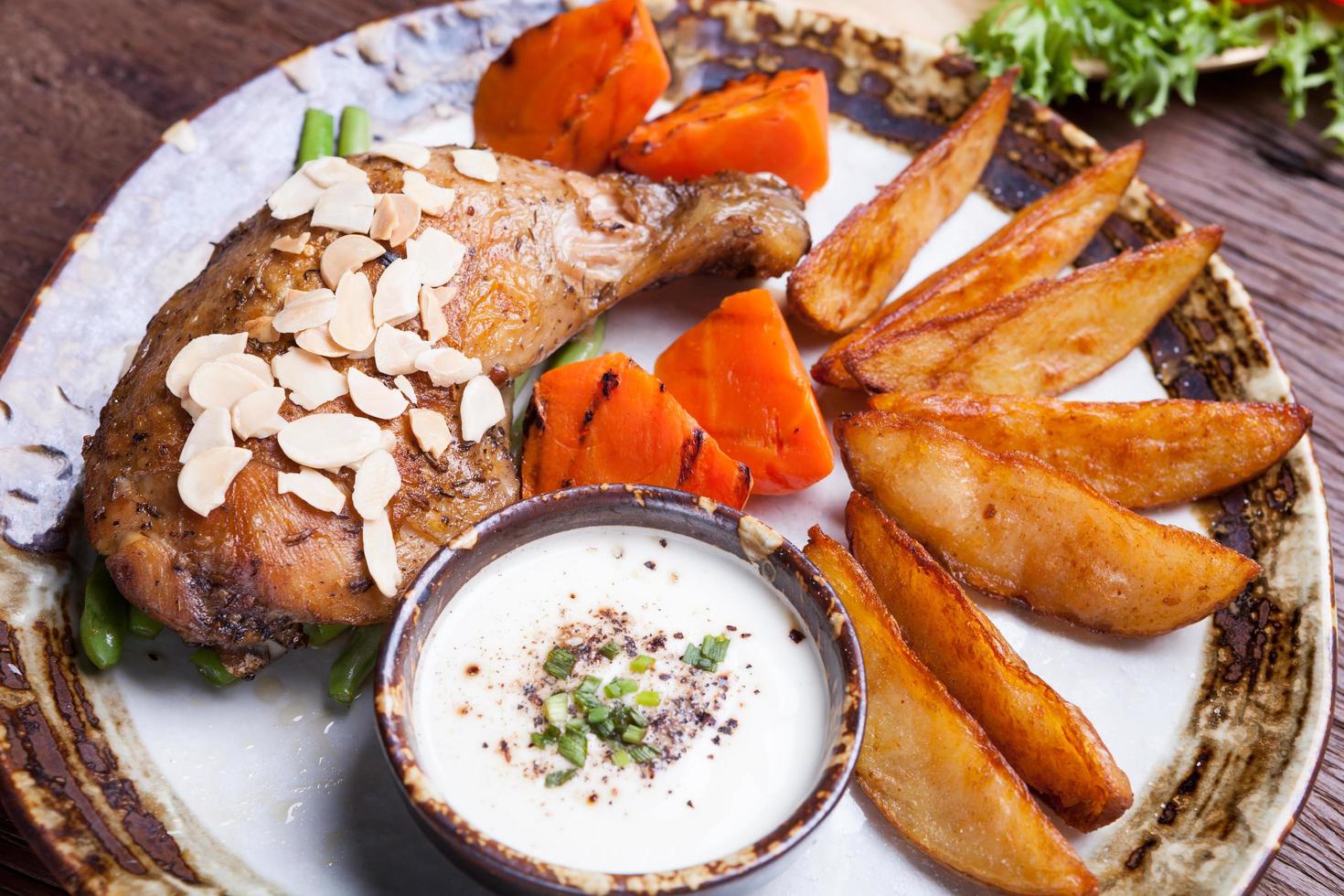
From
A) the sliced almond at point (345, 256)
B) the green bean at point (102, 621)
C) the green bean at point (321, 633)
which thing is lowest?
the green bean at point (321, 633)

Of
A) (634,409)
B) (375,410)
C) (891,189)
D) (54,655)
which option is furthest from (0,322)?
(891,189)

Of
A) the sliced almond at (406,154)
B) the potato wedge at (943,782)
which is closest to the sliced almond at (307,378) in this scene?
the sliced almond at (406,154)

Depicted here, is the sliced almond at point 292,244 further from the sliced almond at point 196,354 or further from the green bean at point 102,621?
the green bean at point 102,621

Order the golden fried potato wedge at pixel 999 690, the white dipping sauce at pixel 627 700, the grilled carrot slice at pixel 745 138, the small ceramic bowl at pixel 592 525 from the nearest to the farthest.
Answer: the small ceramic bowl at pixel 592 525 → the white dipping sauce at pixel 627 700 → the golden fried potato wedge at pixel 999 690 → the grilled carrot slice at pixel 745 138

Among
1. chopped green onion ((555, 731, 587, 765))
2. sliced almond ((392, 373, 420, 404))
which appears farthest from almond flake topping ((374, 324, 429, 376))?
chopped green onion ((555, 731, 587, 765))

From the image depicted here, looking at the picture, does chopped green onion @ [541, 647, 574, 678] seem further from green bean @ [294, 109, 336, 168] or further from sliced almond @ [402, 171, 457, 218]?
green bean @ [294, 109, 336, 168]

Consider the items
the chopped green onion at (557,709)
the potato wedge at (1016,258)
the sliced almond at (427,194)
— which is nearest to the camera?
the chopped green onion at (557,709)

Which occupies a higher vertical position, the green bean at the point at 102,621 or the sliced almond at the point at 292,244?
the sliced almond at the point at 292,244

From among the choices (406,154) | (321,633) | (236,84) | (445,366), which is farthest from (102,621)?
(236,84)

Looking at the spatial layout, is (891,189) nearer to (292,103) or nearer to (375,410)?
(375,410)
